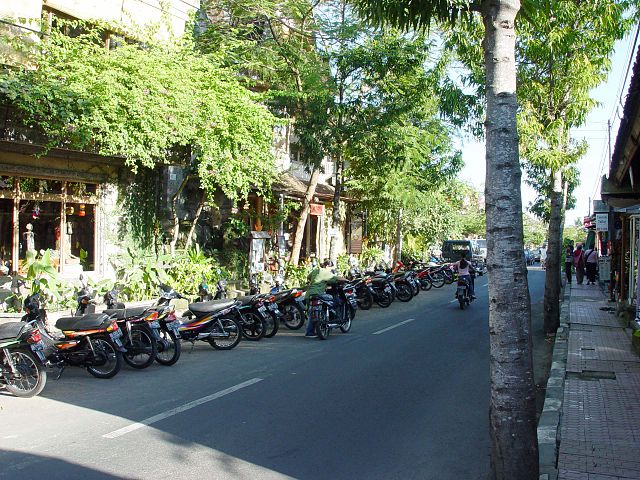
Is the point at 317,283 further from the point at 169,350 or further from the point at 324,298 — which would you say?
the point at 169,350

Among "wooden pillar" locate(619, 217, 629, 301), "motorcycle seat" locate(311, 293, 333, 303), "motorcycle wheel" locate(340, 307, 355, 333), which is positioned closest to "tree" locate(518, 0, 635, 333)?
"wooden pillar" locate(619, 217, 629, 301)

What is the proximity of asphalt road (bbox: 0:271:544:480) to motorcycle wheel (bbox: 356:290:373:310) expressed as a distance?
6993 millimetres

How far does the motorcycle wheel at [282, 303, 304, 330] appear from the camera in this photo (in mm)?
13727

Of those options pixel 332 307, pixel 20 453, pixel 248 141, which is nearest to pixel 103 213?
pixel 248 141

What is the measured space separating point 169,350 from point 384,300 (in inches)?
379

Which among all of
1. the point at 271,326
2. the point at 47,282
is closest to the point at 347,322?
the point at 271,326

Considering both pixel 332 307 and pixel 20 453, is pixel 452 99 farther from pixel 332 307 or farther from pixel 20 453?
pixel 20 453

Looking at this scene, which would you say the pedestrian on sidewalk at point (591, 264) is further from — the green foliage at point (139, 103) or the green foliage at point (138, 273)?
the green foliage at point (138, 273)

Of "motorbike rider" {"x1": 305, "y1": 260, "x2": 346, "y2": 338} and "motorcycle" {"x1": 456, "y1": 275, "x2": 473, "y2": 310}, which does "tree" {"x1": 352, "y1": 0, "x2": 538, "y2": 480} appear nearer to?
"motorbike rider" {"x1": 305, "y1": 260, "x2": 346, "y2": 338}

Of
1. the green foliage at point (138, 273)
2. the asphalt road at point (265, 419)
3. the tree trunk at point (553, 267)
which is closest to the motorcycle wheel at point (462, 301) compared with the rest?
the tree trunk at point (553, 267)

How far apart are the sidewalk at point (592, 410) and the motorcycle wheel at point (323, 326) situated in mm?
4352

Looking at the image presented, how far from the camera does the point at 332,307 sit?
41.8 ft

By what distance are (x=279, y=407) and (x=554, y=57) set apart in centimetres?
1089

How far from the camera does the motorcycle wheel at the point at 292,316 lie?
13.7m
